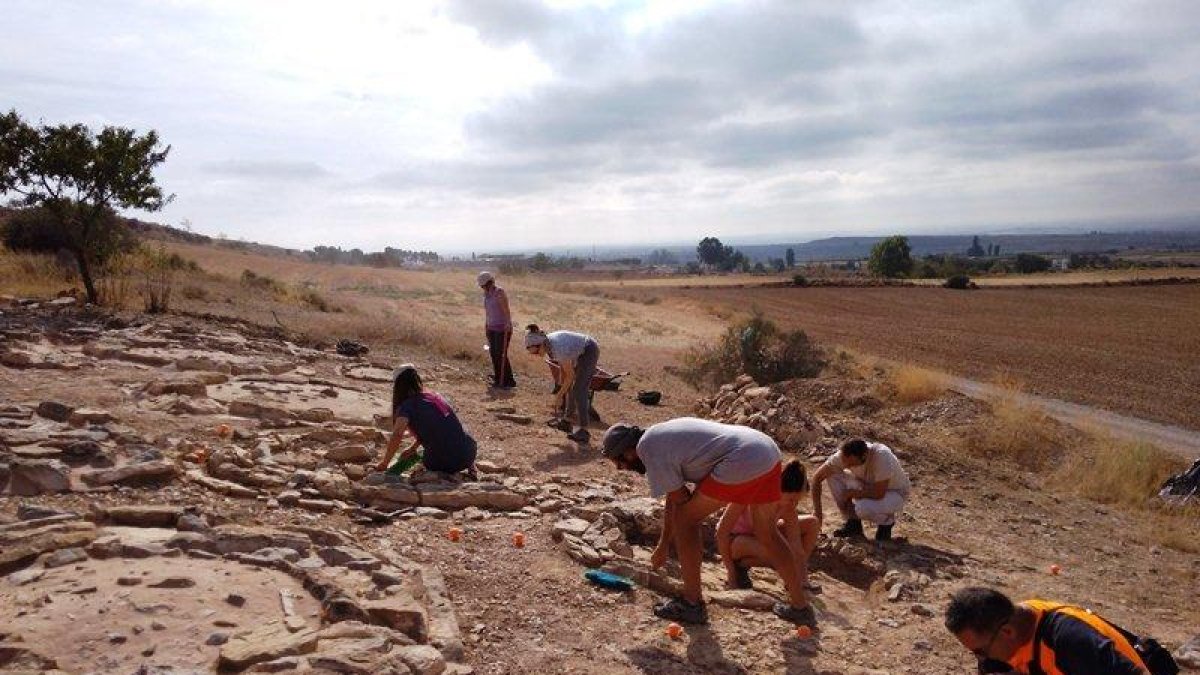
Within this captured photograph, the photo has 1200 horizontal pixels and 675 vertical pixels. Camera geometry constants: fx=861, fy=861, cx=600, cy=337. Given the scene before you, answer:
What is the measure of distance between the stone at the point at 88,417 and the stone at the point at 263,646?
14.2 ft

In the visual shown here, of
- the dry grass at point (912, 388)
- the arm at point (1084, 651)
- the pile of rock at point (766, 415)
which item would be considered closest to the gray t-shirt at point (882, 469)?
the arm at point (1084, 651)

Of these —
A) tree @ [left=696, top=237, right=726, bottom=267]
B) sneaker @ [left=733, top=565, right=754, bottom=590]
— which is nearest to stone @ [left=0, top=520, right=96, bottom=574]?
sneaker @ [left=733, top=565, right=754, bottom=590]

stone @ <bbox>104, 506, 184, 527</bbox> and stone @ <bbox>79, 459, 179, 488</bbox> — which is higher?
stone @ <bbox>79, 459, 179, 488</bbox>

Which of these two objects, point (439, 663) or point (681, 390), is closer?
point (439, 663)

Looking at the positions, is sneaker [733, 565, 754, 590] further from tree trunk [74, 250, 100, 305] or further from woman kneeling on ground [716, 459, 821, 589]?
tree trunk [74, 250, 100, 305]

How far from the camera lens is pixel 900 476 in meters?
8.01

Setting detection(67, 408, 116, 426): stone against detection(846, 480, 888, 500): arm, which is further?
detection(846, 480, 888, 500): arm

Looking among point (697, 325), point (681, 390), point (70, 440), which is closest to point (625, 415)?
point (681, 390)

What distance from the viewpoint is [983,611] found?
3824 millimetres

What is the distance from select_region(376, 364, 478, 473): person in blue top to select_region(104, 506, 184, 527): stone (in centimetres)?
188

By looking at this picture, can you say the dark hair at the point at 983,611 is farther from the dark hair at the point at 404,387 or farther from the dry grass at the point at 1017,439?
the dry grass at the point at 1017,439

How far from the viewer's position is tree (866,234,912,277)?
8119cm

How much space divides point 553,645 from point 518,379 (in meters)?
9.92

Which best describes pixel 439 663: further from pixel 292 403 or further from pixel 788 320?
pixel 788 320
